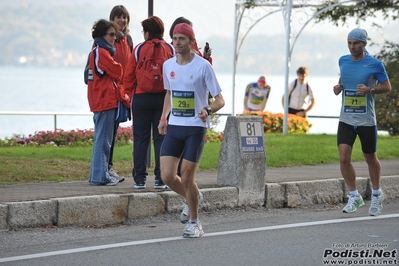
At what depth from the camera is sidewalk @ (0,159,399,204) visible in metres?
9.87

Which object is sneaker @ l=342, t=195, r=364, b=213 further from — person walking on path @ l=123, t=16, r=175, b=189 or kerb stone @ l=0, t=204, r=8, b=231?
kerb stone @ l=0, t=204, r=8, b=231

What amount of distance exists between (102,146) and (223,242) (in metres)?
3.03

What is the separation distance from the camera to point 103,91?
36.1 ft

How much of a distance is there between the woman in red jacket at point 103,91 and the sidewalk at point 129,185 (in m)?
0.28

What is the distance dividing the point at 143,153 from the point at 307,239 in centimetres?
282

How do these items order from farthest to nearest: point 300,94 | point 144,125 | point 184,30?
1. point 300,94
2. point 144,125
3. point 184,30

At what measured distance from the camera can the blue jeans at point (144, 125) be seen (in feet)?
34.7

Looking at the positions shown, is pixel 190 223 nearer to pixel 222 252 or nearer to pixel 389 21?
pixel 222 252

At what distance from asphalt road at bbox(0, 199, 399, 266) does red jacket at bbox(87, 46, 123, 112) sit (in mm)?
1688

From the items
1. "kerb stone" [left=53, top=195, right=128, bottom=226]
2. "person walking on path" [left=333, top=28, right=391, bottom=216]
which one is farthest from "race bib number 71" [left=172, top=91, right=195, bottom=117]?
"person walking on path" [left=333, top=28, right=391, bottom=216]

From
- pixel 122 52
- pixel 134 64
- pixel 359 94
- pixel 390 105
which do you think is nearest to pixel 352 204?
pixel 359 94

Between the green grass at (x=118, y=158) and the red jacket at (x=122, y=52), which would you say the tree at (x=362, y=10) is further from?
the red jacket at (x=122, y=52)

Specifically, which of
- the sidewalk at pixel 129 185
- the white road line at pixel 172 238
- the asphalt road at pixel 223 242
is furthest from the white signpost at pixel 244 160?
the white road line at pixel 172 238

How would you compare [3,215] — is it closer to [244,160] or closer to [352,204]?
[244,160]
